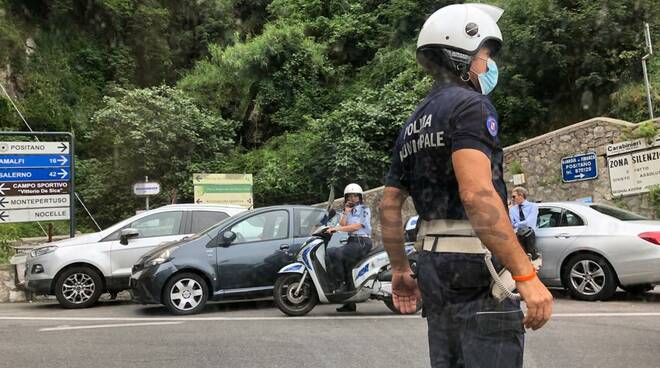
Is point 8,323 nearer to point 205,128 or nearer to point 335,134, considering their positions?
point 335,134

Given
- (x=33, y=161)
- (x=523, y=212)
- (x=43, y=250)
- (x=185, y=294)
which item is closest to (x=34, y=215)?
(x=33, y=161)

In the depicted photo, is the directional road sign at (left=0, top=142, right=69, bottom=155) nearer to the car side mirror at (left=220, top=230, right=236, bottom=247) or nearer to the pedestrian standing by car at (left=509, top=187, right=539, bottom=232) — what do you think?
the car side mirror at (left=220, top=230, right=236, bottom=247)

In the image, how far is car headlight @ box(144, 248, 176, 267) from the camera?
9.12m

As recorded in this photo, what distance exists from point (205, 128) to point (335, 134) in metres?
5.30

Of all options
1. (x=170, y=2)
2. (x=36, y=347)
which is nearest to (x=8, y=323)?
(x=36, y=347)

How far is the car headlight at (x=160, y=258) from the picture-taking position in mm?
9125

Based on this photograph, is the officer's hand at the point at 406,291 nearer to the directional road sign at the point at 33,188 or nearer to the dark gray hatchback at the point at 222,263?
the dark gray hatchback at the point at 222,263

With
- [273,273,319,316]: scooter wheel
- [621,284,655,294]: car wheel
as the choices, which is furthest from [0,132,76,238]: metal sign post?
[621,284,655,294]: car wheel

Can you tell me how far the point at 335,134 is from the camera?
19.1m

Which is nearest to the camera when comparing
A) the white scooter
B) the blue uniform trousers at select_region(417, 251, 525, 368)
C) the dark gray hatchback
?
the blue uniform trousers at select_region(417, 251, 525, 368)

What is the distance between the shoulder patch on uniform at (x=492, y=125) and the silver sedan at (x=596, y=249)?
24.1ft

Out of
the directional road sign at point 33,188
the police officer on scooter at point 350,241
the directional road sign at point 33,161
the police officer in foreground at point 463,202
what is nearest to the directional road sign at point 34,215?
the directional road sign at point 33,188

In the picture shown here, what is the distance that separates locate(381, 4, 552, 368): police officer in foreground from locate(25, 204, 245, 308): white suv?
8.73m

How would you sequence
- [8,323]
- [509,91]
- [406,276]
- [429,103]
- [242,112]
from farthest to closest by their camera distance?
[242,112], [509,91], [8,323], [406,276], [429,103]
